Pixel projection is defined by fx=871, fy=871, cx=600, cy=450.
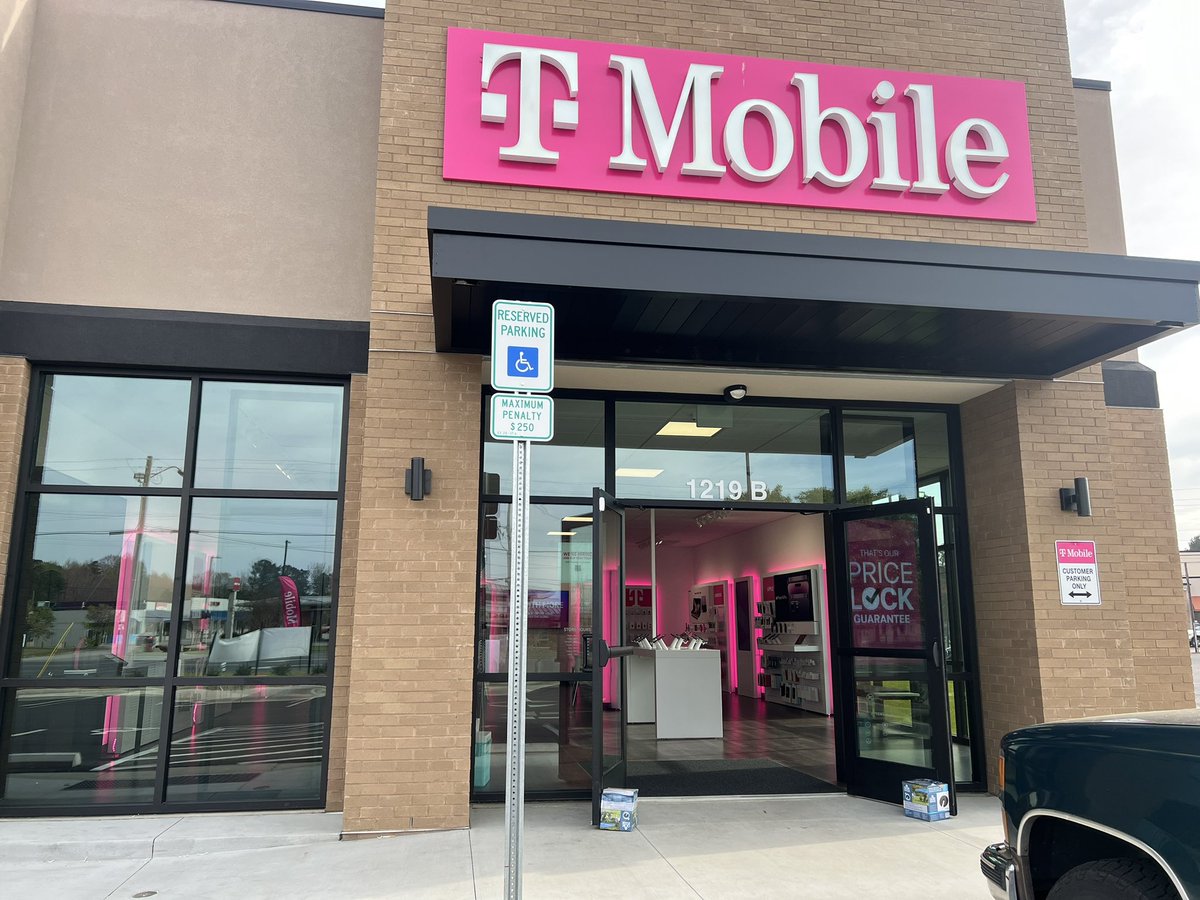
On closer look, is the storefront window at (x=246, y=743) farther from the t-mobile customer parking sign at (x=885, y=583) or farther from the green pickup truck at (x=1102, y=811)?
the green pickup truck at (x=1102, y=811)

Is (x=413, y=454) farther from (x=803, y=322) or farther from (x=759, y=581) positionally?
(x=759, y=581)

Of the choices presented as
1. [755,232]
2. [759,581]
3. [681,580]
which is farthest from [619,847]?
[681,580]

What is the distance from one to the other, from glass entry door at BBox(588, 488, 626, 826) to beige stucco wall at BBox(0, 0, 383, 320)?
282 centimetres

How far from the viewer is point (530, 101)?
7105 millimetres

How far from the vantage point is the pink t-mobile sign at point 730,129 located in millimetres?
7102

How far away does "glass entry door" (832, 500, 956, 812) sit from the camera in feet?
23.2

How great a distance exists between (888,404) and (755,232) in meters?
3.28

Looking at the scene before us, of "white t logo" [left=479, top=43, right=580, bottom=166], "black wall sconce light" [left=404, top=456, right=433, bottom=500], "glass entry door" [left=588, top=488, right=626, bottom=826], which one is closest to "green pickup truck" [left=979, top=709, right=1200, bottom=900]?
"glass entry door" [left=588, top=488, right=626, bottom=826]

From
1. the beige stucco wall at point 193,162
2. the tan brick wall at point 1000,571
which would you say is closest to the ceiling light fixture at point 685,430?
the tan brick wall at point 1000,571

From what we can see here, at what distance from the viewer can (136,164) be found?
7520 millimetres

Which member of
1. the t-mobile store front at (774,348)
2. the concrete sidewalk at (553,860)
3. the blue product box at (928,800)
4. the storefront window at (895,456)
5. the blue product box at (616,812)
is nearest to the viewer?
the concrete sidewalk at (553,860)

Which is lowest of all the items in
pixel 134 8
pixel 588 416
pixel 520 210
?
pixel 588 416

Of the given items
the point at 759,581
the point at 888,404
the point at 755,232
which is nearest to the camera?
the point at 755,232

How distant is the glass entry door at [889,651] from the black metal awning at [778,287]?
5.86 feet
